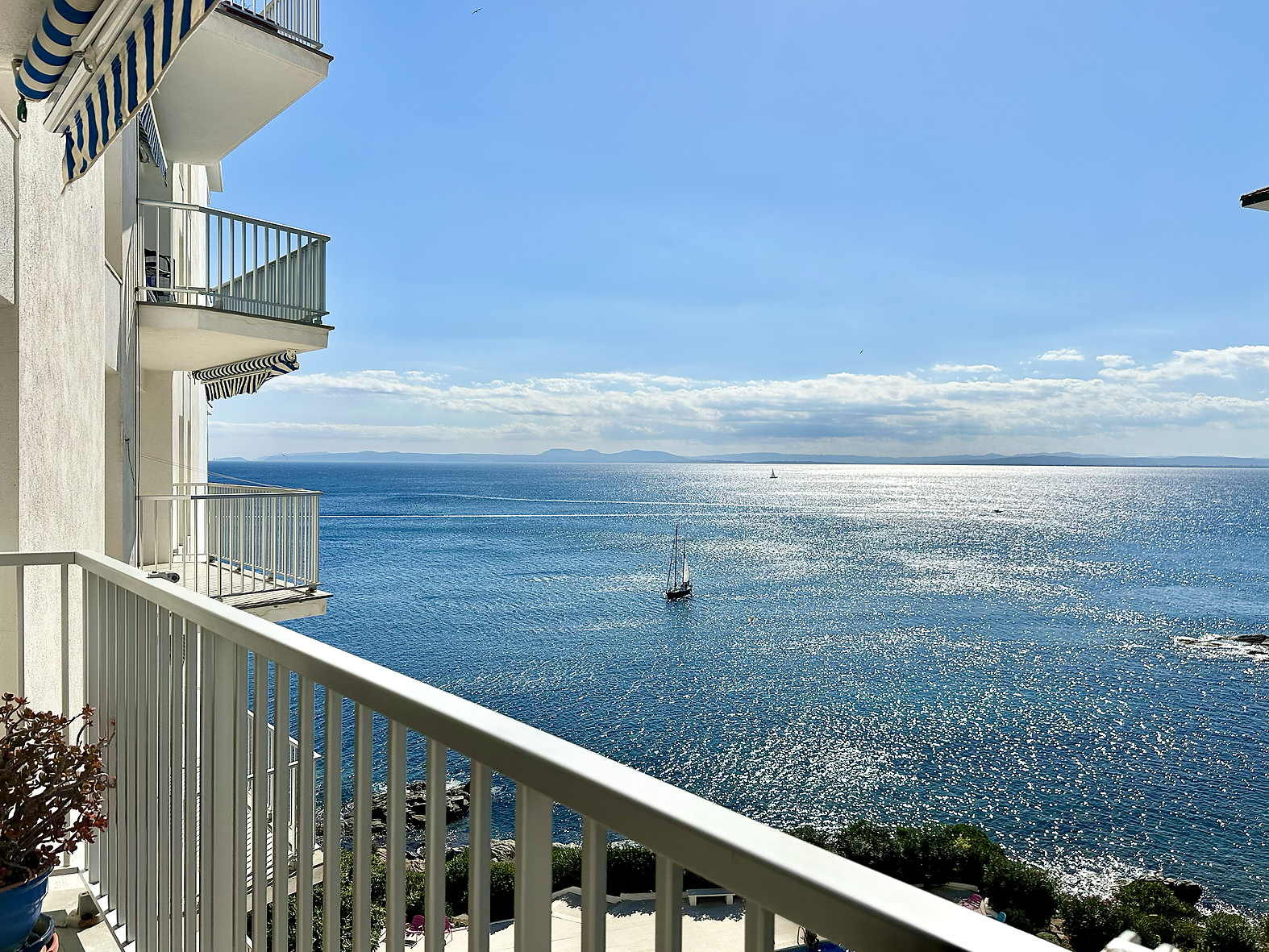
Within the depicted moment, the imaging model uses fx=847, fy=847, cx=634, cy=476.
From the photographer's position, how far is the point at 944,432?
445 feet

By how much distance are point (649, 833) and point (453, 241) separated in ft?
359

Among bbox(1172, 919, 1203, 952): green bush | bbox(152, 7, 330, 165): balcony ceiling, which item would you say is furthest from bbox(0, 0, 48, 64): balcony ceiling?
bbox(1172, 919, 1203, 952): green bush

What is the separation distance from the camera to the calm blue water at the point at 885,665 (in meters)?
26.9

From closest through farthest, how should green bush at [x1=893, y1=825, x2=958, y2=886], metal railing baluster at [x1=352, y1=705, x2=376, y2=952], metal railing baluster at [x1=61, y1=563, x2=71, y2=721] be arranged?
1. metal railing baluster at [x1=352, y1=705, x2=376, y2=952]
2. metal railing baluster at [x1=61, y1=563, x2=71, y2=721]
3. green bush at [x1=893, y1=825, x2=958, y2=886]

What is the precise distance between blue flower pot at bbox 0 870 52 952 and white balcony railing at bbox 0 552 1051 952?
17 cm

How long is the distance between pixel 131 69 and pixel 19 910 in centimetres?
210

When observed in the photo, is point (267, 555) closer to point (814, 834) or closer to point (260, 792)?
point (260, 792)

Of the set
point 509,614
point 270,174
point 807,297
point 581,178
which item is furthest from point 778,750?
point 807,297

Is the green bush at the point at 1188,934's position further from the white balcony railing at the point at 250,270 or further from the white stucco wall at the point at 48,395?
the white stucco wall at the point at 48,395

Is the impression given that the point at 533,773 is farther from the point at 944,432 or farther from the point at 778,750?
the point at 944,432

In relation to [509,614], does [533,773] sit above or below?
above

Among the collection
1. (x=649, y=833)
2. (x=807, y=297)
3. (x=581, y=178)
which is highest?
(x=581, y=178)

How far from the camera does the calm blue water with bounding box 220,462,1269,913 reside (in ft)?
88.2

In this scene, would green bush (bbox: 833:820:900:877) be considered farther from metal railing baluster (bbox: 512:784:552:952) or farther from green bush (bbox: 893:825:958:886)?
metal railing baluster (bbox: 512:784:552:952)
